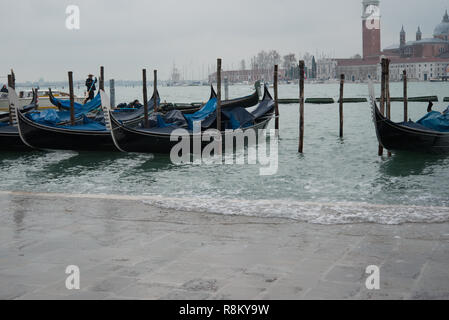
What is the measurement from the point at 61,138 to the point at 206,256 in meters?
9.75

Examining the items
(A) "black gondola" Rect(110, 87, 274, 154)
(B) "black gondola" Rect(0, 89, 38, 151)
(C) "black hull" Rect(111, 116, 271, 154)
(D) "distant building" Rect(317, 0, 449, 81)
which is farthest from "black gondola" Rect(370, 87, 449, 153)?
(D) "distant building" Rect(317, 0, 449, 81)

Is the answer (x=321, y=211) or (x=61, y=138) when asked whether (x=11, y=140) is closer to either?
(x=61, y=138)

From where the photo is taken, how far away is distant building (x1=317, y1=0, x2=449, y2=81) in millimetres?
110000

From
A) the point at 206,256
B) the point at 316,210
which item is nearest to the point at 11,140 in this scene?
the point at 316,210

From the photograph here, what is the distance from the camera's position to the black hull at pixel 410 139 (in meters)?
11.9

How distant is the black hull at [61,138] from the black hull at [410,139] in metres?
5.93

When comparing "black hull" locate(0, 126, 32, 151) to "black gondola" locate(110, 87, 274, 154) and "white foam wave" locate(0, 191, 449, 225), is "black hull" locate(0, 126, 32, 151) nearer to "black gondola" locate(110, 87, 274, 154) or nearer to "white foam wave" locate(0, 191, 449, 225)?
"black gondola" locate(110, 87, 274, 154)

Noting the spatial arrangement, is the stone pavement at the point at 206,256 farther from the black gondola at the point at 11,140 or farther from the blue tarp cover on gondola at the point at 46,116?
the blue tarp cover on gondola at the point at 46,116

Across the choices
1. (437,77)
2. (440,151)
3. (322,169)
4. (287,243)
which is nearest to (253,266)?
(287,243)

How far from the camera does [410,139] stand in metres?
12.0

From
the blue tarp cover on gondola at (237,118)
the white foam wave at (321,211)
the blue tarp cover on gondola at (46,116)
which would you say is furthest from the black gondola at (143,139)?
the white foam wave at (321,211)

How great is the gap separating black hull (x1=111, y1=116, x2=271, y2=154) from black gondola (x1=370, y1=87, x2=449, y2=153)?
4143 mm

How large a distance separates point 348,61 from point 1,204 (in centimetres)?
12130

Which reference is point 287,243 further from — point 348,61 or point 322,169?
point 348,61
